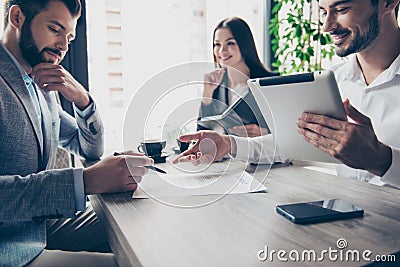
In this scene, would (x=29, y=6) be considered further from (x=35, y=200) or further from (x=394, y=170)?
(x=394, y=170)

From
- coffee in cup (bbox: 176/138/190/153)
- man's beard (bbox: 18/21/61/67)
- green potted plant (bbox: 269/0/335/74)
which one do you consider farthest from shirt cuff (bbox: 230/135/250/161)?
green potted plant (bbox: 269/0/335/74)

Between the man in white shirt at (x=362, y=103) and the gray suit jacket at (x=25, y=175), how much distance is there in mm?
394

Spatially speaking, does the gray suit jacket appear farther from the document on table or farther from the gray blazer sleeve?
the document on table

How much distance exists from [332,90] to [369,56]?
2.17 feet

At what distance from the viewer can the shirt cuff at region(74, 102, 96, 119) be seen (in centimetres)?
127

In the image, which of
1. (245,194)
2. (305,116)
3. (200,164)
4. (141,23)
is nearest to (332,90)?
(305,116)

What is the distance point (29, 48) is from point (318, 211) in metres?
0.92

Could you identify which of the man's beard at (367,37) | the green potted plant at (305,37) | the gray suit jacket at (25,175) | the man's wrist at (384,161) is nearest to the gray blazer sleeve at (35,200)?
the gray suit jacket at (25,175)

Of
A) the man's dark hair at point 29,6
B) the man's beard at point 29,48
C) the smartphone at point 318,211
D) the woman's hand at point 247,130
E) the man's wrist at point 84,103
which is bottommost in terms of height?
the smartphone at point 318,211

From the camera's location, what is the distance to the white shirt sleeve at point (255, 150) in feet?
3.85

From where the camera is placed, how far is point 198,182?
92 cm

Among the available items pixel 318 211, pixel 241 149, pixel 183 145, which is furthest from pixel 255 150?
pixel 318 211

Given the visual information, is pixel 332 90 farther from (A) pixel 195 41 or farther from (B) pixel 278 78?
(A) pixel 195 41

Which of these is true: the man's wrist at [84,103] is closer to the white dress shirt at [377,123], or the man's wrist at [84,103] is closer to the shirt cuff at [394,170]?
the white dress shirt at [377,123]
